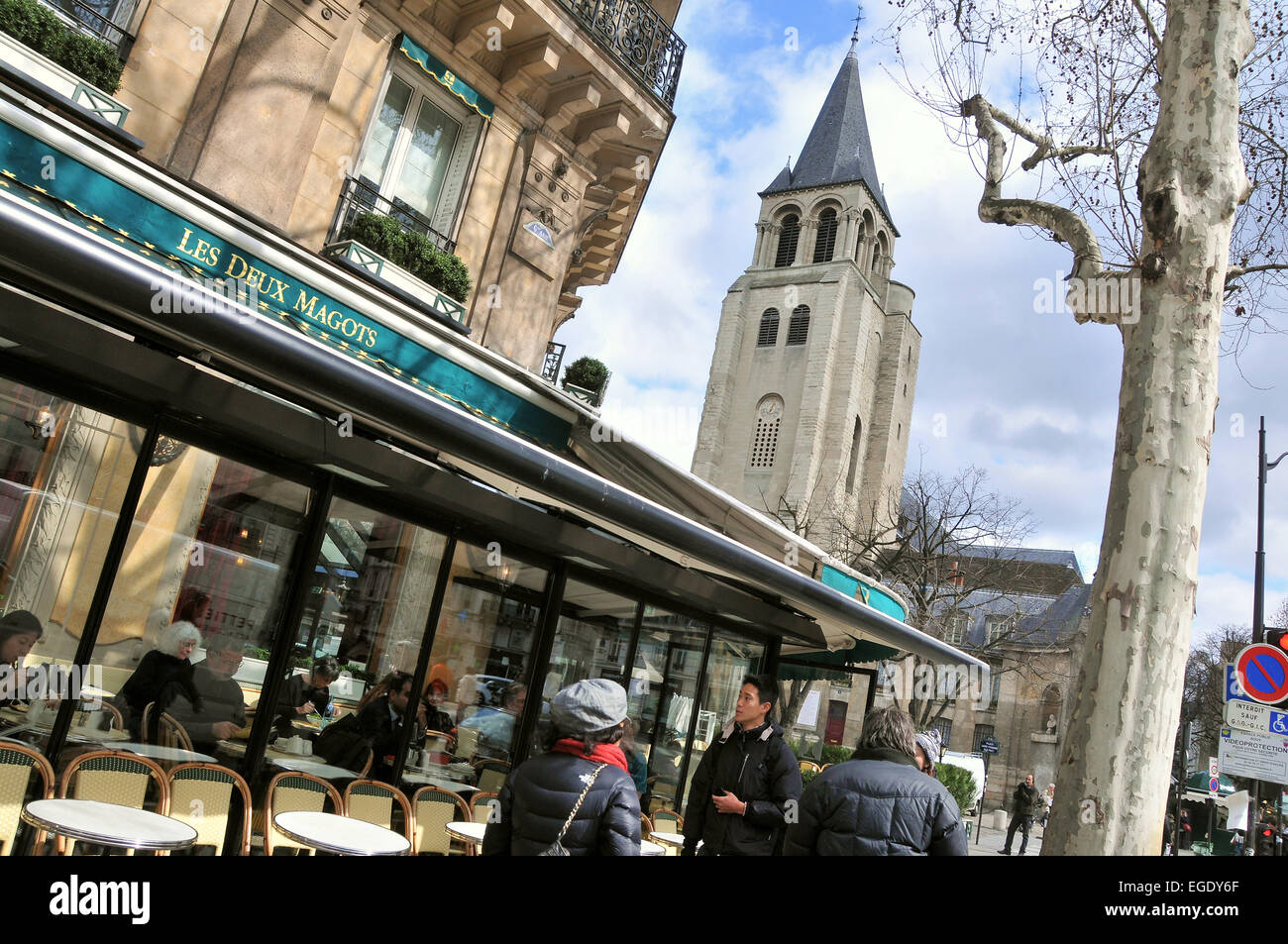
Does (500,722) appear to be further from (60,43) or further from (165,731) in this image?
(60,43)

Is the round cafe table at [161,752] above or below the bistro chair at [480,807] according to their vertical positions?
above

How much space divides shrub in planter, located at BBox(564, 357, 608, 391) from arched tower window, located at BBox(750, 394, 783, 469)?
4552 cm

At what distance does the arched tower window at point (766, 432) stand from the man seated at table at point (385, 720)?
54.4 m

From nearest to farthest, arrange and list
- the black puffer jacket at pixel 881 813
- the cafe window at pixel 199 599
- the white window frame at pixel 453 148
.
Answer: the black puffer jacket at pixel 881 813, the cafe window at pixel 199 599, the white window frame at pixel 453 148

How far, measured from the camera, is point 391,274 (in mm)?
9125

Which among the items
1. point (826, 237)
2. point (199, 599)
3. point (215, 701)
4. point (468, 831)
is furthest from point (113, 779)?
point (826, 237)

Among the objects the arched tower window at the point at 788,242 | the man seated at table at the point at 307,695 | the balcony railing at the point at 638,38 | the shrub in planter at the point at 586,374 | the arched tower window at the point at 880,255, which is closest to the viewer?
the man seated at table at the point at 307,695

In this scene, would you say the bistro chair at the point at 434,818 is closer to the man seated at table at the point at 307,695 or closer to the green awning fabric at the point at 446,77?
the man seated at table at the point at 307,695

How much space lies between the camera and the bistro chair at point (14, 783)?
391cm

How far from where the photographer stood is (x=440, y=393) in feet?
21.6

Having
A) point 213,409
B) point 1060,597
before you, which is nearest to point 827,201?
point 1060,597

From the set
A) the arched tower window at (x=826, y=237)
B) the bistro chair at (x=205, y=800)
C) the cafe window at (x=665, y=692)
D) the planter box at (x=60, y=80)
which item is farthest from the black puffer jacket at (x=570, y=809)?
the arched tower window at (x=826, y=237)

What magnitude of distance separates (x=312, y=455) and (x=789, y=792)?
352 centimetres
